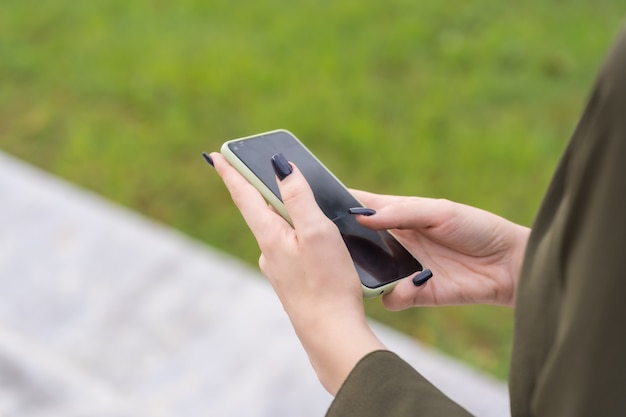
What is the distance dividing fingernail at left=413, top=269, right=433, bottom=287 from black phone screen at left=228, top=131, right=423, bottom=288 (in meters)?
0.04

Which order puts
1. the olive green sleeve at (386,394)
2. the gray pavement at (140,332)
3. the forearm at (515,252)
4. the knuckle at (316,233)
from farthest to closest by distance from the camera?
the gray pavement at (140,332) → the forearm at (515,252) → the knuckle at (316,233) → the olive green sleeve at (386,394)

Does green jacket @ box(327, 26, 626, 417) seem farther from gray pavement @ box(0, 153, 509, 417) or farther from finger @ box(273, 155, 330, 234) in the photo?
gray pavement @ box(0, 153, 509, 417)

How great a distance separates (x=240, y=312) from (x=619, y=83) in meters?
1.67

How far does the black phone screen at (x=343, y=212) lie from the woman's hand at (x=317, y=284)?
15cm

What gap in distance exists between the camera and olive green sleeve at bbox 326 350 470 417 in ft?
2.58

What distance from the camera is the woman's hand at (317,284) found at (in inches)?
34.1

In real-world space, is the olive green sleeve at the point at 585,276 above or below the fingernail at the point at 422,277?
above

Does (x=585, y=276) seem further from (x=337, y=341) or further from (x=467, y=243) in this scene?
(x=467, y=243)

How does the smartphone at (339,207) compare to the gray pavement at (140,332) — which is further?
the gray pavement at (140,332)

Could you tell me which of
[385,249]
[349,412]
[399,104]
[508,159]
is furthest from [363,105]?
[349,412]

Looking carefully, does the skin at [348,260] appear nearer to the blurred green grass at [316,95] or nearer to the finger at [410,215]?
the finger at [410,215]

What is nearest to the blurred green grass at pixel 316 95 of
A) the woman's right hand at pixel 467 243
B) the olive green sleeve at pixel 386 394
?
the woman's right hand at pixel 467 243

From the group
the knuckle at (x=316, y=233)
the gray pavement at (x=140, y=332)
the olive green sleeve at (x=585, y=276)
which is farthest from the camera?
the gray pavement at (x=140, y=332)

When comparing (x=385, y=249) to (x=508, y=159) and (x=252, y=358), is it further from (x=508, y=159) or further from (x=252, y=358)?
(x=508, y=159)
